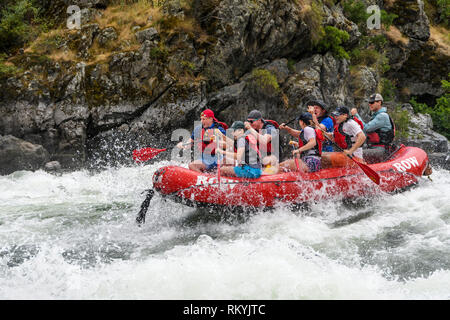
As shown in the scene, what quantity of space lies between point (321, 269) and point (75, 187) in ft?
19.3

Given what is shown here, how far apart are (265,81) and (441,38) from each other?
11.1 m

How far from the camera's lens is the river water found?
3.98m

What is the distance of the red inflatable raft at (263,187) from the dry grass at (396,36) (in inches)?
471

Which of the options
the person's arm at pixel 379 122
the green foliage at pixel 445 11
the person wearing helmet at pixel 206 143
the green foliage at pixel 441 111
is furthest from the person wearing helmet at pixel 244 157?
the green foliage at pixel 445 11

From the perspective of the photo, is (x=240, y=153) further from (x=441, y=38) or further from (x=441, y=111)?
(x=441, y=38)

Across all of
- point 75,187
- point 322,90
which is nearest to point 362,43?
point 322,90

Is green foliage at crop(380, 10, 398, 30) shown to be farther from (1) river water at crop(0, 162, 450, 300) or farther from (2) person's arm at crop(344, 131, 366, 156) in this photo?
(2) person's arm at crop(344, 131, 366, 156)

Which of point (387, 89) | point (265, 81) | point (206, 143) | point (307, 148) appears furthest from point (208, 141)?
point (387, 89)

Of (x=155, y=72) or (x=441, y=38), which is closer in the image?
(x=155, y=72)

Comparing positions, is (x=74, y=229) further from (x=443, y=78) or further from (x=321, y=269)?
(x=443, y=78)

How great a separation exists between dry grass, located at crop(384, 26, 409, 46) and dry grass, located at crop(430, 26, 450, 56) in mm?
1560

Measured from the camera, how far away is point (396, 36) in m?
16.9

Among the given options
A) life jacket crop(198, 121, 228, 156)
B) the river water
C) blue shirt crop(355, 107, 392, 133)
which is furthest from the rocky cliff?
blue shirt crop(355, 107, 392, 133)
